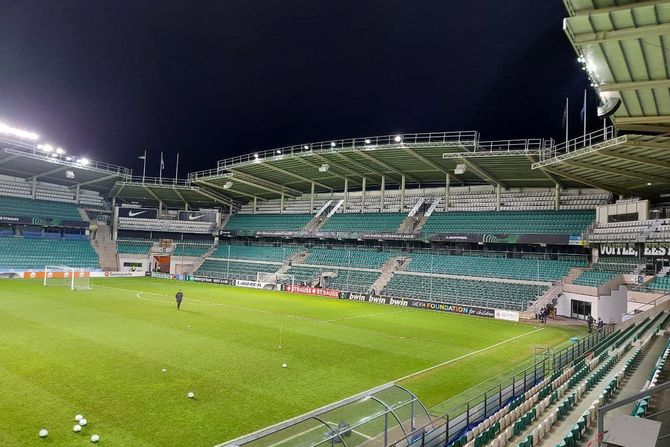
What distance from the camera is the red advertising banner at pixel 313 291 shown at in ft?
142

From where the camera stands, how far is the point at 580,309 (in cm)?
3228

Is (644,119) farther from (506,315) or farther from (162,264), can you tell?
(162,264)

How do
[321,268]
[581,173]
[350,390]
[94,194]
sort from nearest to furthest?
1. [350,390]
2. [581,173]
3. [321,268]
4. [94,194]

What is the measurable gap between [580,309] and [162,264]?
2177 inches

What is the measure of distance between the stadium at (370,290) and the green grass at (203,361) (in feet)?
0.35

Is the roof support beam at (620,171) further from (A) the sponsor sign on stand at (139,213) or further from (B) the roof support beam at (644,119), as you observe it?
(A) the sponsor sign on stand at (139,213)

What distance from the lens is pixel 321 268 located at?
49.6 meters

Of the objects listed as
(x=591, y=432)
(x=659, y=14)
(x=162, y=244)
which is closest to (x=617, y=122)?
(x=659, y=14)

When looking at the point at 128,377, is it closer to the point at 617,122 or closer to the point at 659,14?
the point at 659,14

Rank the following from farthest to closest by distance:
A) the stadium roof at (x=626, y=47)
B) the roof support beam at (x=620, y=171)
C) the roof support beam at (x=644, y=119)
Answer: the roof support beam at (x=620, y=171) → the roof support beam at (x=644, y=119) → the stadium roof at (x=626, y=47)

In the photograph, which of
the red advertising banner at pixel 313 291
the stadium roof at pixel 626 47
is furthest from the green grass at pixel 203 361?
the stadium roof at pixel 626 47

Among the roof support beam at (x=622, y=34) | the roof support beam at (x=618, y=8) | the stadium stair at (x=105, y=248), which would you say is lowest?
the stadium stair at (x=105, y=248)

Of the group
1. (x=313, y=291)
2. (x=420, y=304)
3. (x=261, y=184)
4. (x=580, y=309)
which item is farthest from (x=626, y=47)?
(x=261, y=184)

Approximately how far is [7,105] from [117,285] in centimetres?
2672
